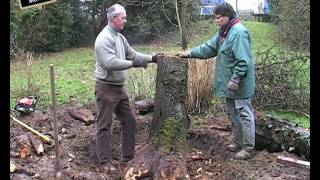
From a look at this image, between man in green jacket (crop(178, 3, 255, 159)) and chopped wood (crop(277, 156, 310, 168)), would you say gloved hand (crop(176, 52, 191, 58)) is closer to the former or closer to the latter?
man in green jacket (crop(178, 3, 255, 159))

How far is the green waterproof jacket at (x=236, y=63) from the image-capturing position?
5.14 meters

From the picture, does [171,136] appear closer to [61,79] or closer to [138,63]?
[138,63]

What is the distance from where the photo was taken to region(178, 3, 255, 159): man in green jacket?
515 centimetres

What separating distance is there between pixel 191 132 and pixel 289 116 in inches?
83.2

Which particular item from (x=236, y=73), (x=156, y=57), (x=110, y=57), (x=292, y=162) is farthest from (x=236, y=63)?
(x=110, y=57)

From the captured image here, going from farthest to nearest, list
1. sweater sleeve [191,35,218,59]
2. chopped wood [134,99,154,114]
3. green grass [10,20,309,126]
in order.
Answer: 1. green grass [10,20,309,126]
2. chopped wood [134,99,154,114]
3. sweater sleeve [191,35,218,59]

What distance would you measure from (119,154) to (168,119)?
3.22 ft

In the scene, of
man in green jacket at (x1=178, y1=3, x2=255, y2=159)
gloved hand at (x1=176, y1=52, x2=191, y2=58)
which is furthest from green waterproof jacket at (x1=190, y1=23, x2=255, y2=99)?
gloved hand at (x1=176, y1=52, x2=191, y2=58)

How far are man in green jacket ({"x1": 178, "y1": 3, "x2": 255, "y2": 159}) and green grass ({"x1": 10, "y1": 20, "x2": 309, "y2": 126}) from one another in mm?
791

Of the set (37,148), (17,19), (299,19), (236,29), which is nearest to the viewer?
(236,29)

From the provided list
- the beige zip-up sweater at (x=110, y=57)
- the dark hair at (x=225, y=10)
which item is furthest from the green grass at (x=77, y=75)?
the dark hair at (x=225, y=10)
